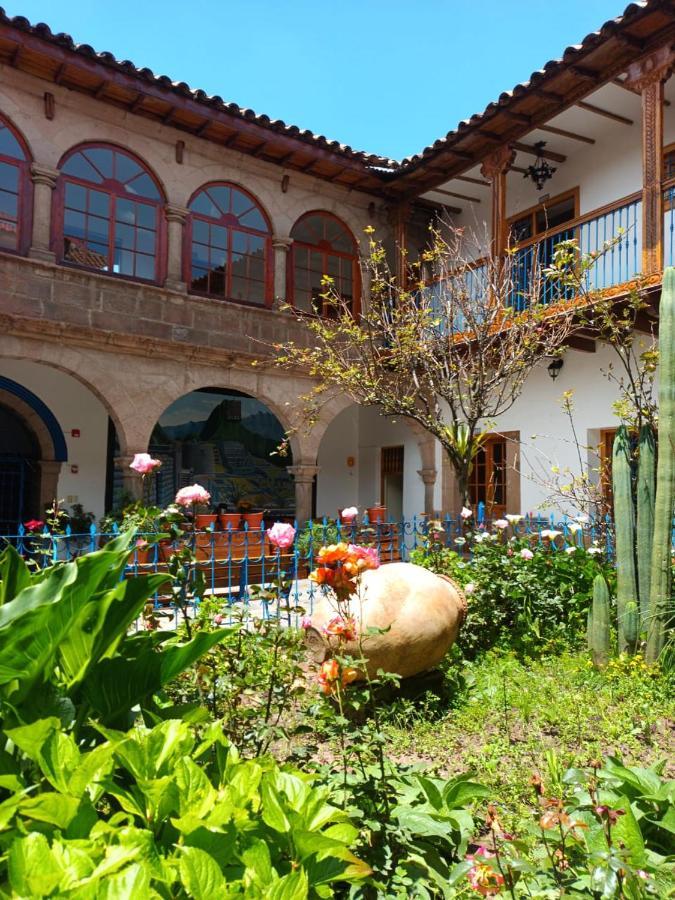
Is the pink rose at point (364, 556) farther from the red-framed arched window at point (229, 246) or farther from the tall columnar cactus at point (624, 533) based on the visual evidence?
the red-framed arched window at point (229, 246)

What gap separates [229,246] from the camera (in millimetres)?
9836

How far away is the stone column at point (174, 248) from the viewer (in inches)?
358

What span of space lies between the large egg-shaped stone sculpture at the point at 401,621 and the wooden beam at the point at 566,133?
744cm

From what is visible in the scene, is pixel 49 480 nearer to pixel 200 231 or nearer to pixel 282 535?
pixel 200 231

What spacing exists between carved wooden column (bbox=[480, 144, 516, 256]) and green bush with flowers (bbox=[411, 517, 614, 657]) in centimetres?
531

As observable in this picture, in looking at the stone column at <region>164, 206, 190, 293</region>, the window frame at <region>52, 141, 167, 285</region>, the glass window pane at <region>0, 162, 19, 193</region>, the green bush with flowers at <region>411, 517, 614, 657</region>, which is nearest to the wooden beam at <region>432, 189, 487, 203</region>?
the stone column at <region>164, 206, 190, 293</region>

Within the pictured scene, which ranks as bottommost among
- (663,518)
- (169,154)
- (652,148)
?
(663,518)

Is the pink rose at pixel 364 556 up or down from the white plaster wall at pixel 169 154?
down

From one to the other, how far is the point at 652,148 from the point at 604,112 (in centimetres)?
145

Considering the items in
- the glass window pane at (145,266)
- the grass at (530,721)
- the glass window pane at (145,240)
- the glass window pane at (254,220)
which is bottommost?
the grass at (530,721)

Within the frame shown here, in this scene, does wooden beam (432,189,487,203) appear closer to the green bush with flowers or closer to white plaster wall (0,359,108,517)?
white plaster wall (0,359,108,517)

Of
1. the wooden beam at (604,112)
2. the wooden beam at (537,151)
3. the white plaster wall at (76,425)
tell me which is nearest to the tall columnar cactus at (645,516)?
the wooden beam at (604,112)

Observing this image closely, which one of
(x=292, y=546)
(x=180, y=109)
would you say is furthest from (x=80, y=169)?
(x=292, y=546)

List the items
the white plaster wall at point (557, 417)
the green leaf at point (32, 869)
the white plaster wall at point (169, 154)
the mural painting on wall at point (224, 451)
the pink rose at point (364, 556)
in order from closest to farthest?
the green leaf at point (32, 869), the pink rose at point (364, 556), the white plaster wall at point (169, 154), the white plaster wall at point (557, 417), the mural painting on wall at point (224, 451)
